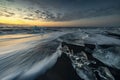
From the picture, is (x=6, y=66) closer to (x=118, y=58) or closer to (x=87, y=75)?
(x=87, y=75)

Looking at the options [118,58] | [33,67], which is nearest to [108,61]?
[118,58]

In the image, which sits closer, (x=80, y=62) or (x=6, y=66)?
(x=6, y=66)

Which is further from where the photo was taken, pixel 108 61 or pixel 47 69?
pixel 108 61

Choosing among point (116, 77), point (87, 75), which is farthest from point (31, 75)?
point (116, 77)

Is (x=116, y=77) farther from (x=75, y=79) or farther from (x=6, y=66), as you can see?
(x=6, y=66)

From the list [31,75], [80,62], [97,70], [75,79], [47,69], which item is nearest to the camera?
[75,79]

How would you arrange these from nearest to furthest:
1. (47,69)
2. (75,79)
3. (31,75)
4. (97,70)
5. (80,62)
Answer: (75,79)
(31,75)
(97,70)
(47,69)
(80,62)

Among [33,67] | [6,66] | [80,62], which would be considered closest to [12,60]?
[6,66]

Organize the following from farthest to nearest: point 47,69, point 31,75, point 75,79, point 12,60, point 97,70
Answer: point 12,60, point 47,69, point 97,70, point 31,75, point 75,79

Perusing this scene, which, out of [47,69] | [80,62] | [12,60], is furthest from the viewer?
[12,60]
